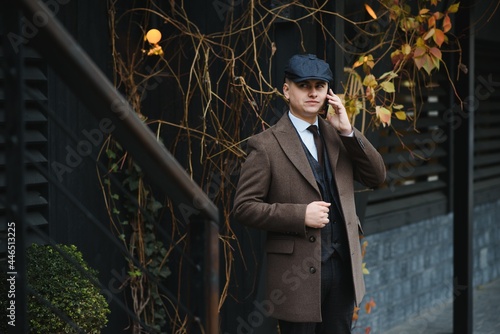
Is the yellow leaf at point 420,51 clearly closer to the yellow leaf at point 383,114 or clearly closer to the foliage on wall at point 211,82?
the foliage on wall at point 211,82

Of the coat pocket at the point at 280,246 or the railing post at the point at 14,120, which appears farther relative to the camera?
the coat pocket at the point at 280,246

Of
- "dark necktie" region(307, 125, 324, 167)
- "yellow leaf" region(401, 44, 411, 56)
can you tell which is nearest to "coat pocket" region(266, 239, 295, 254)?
"dark necktie" region(307, 125, 324, 167)

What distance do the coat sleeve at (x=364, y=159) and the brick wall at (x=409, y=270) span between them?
2.49 meters

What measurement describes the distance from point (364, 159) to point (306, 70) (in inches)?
19.6

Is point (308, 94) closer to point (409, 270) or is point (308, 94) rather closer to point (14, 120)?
point (14, 120)

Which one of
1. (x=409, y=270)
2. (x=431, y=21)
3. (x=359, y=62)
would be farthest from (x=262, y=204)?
(x=409, y=270)

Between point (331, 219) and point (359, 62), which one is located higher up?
point (359, 62)

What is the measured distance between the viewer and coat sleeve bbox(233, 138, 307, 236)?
3596 mm

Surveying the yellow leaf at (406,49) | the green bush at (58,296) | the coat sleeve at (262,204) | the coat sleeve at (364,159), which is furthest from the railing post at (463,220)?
the green bush at (58,296)

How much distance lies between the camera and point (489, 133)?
8836 millimetres

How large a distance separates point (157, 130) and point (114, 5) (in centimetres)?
74

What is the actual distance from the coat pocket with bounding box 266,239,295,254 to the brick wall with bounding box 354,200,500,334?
261 cm

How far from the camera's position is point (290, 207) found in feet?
11.8

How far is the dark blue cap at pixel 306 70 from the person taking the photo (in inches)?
143
